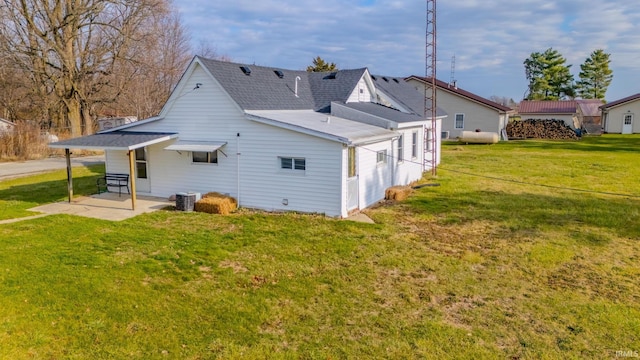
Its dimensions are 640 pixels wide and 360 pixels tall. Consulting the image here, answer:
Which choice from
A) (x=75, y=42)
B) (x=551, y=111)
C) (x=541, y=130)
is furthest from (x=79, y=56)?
(x=551, y=111)

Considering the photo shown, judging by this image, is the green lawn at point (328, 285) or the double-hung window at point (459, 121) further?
the double-hung window at point (459, 121)

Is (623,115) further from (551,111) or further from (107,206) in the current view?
(107,206)

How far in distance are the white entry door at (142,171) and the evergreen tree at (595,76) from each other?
7546cm

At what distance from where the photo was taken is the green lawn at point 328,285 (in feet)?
20.5

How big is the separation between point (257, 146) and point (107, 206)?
5.47 m

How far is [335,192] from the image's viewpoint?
41.7 feet

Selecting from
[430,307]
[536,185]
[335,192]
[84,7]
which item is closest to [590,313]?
[430,307]

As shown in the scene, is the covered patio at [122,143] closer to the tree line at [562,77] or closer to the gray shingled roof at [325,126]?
the gray shingled roof at [325,126]

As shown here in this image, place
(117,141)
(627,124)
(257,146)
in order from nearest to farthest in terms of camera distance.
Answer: (257,146) < (117,141) < (627,124)

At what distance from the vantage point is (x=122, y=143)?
13.9 m

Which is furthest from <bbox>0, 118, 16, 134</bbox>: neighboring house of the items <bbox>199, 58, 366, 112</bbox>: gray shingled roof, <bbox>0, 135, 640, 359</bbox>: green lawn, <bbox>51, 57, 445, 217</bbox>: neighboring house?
<bbox>199, 58, 366, 112</bbox>: gray shingled roof

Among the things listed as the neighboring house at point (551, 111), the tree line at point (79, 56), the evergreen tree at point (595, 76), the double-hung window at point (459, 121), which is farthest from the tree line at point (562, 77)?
the tree line at point (79, 56)

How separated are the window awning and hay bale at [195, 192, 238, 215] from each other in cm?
158

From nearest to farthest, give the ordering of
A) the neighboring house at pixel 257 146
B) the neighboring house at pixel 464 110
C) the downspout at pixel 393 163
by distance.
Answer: the neighboring house at pixel 257 146
the downspout at pixel 393 163
the neighboring house at pixel 464 110
